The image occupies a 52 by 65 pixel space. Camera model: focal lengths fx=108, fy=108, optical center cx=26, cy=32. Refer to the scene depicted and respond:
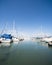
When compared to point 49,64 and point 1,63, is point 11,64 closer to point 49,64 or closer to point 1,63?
point 1,63

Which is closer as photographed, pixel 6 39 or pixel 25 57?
pixel 25 57

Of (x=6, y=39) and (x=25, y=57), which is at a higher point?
(x=6, y=39)

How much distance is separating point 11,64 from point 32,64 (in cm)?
235

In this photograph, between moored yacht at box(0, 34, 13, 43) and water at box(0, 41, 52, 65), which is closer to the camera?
water at box(0, 41, 52, 65)

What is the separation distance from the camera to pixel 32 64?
12.1m

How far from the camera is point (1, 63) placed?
12383 millimetres

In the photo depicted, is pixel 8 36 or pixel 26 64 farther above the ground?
pixel 8 36

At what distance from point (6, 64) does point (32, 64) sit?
2901 millimetres

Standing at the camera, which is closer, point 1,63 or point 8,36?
point 1,63

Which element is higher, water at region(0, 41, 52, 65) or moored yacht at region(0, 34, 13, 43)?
moored yacht at region(0, 34, 13, 43)

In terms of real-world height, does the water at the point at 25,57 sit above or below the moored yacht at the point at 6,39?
below

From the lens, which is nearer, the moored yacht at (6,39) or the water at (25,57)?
the water at (25,57)

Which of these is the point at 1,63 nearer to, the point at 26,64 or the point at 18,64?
the point at 18,64

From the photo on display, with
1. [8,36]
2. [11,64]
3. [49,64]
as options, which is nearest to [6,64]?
[11,64]
